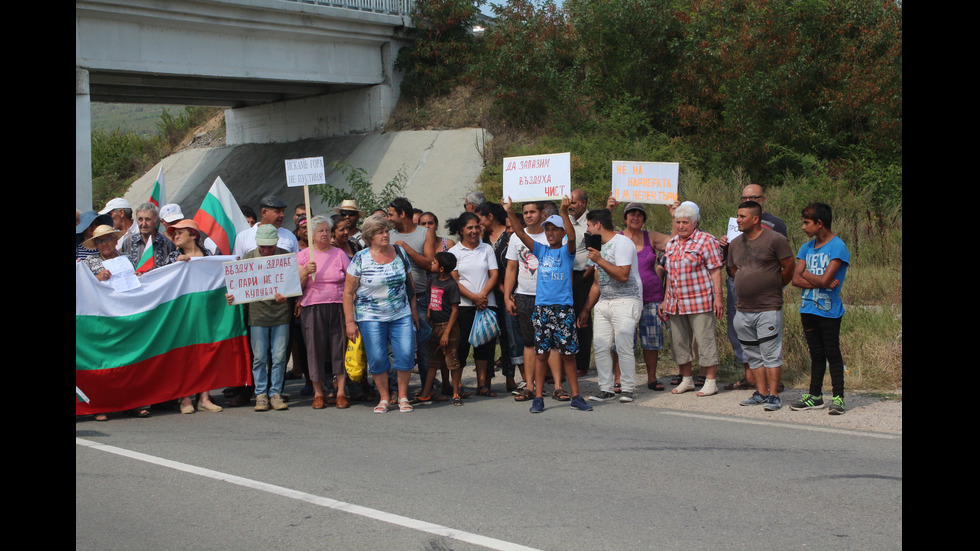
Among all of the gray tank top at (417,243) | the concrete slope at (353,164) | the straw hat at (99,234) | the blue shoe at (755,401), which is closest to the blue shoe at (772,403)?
the blue shoe at (755,401)

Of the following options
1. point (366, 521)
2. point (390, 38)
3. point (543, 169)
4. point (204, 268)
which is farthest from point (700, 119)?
point (366, 521)

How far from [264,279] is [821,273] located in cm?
545

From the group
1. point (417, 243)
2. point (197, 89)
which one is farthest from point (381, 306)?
point (197, 89)

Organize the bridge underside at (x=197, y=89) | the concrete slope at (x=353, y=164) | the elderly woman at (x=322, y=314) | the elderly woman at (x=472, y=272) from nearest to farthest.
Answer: the elderly woman at (x=322, y=314), the elderly woman at (x=472, y=272), the concrete slope at (x=353, y=164), the bridge underside at (x=197, y=89)

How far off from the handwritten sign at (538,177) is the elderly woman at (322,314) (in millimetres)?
2017

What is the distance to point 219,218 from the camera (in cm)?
1193

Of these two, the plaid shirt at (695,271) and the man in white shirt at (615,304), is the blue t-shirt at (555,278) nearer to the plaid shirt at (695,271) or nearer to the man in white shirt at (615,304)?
the man in white shirt at (615,304)

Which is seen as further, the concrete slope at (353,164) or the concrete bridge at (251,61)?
the concrete slope at (353,164)

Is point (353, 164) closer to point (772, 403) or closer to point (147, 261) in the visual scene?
point (147, 261)

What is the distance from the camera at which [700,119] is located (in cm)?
2197

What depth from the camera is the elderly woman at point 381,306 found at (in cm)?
925

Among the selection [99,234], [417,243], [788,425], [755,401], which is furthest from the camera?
[417,243]

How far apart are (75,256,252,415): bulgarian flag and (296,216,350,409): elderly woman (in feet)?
2.80

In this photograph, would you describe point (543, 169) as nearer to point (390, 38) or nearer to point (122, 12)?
point (122, 12)
